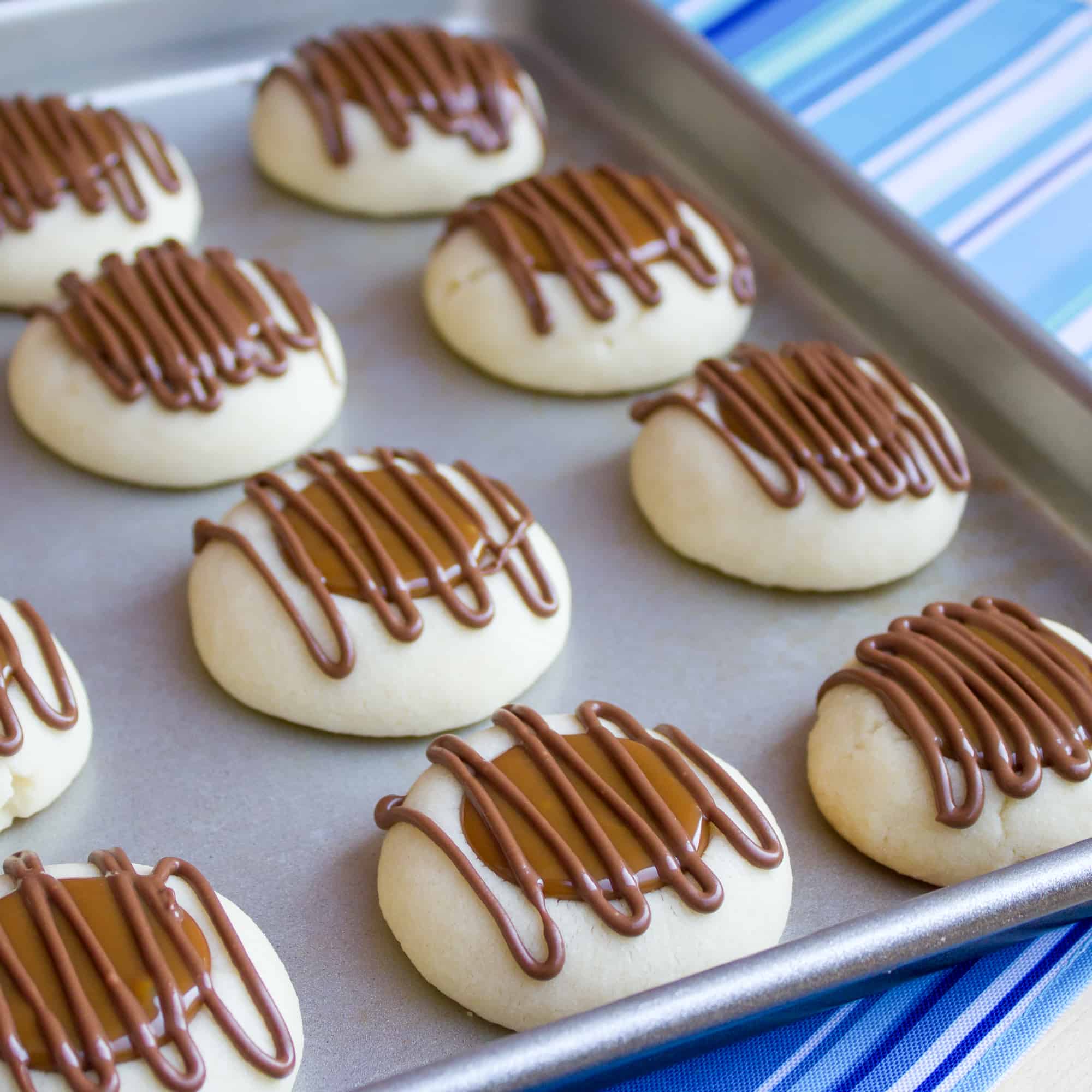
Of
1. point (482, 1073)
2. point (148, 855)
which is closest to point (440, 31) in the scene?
point (148, 855)

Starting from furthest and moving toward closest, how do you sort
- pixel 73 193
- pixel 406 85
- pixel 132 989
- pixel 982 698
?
pixel 406 85 < pixel 73 193 < pixel 982 698 < pixel 132 989

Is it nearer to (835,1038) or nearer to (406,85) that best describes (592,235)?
(406,85)

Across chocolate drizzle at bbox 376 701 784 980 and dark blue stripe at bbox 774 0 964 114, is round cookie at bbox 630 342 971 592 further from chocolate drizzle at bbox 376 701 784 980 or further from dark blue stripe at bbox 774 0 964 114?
dark blue stripe at bbox 774 0 964 114

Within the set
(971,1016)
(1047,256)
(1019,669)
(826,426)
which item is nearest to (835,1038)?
(971,1016)

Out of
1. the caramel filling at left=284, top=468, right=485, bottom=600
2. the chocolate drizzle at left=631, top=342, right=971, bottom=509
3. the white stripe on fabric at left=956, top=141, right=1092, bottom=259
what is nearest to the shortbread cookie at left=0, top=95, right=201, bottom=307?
the caramel filling at left=284, top=468, right=485, bottom=600

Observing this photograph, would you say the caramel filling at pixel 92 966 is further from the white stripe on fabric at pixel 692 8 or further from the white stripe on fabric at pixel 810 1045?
the white stripe on fabric at pixel 692 8

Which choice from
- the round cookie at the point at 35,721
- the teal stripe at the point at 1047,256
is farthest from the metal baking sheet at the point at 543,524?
the teal stripe at the point at 1047,256
